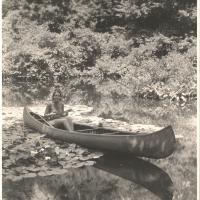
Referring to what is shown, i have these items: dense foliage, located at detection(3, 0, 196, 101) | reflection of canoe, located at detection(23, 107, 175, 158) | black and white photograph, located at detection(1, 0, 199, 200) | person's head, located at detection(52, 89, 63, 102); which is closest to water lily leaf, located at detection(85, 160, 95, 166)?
black and white photograph, located at detection(1, 0, 199, 200)

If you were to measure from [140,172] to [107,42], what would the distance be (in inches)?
52.6

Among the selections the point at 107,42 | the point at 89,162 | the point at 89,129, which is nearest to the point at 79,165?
the point at 89,162

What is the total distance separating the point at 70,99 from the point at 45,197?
1.28m

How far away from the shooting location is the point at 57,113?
3.28 m

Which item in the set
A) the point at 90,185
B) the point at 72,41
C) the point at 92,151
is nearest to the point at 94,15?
the point at 72,41

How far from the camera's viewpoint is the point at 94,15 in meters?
3.50

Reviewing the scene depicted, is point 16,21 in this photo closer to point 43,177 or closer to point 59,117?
point 59,117

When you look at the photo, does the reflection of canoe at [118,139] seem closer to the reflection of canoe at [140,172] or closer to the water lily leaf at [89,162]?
the reflection of canoe at [140,172]

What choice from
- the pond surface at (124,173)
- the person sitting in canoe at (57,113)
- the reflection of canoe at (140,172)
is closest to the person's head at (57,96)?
the person sitting in canoe at (57,113)

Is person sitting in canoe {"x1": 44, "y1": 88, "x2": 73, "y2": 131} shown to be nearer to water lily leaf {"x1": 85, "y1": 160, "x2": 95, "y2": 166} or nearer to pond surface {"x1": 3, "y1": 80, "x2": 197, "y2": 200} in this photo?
pond surface {"x1": 3, "y1": 80, "x2": 197, "y2": 200}

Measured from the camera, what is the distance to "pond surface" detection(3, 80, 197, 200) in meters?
2.57

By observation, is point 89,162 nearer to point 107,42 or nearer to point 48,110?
point 48,110

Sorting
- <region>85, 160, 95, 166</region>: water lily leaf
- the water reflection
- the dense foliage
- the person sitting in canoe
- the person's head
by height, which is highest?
the dense foliage

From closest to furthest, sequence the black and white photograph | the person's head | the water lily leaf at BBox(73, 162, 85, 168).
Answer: the black and white photograph
the water lily leaf at BBox(73, 162, 85, 168)
the person's head
